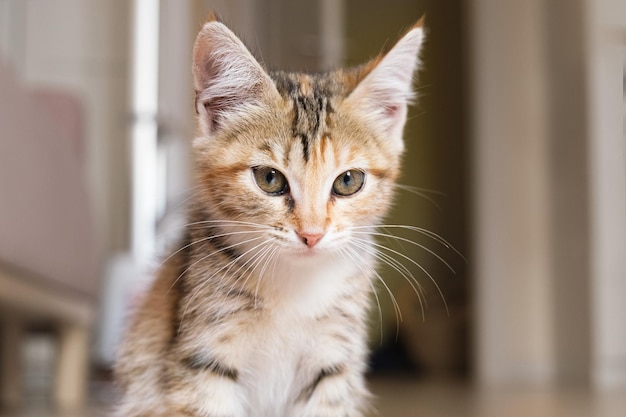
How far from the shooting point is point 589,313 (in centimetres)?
261

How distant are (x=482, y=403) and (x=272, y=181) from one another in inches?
49.8

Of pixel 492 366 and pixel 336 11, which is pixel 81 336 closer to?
pixel 492 366

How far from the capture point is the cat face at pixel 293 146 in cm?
104

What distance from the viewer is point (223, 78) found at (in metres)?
1.09

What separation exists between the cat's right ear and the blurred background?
0.21m

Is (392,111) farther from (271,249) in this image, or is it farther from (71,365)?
(71,365)

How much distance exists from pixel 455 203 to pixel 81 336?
256 centimetres

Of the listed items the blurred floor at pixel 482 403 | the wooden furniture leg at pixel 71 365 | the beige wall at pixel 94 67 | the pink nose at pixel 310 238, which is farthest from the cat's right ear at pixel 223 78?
the beige wall at pixel 94 67

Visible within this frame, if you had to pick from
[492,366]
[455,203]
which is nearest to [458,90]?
[455,203]

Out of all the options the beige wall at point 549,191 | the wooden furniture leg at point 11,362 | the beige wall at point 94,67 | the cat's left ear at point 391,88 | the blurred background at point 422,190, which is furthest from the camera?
the beige wall at point 94,67

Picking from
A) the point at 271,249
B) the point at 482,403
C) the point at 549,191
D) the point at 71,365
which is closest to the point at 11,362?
the point at 71,365

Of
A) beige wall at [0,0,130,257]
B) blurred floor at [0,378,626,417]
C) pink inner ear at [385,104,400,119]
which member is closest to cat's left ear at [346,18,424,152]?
pink inner ear at [385,104,400,119]

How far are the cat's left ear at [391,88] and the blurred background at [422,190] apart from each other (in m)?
0.05

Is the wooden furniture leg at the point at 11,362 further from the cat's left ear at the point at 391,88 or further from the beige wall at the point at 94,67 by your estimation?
the cat's left ear at the point at 391,88
